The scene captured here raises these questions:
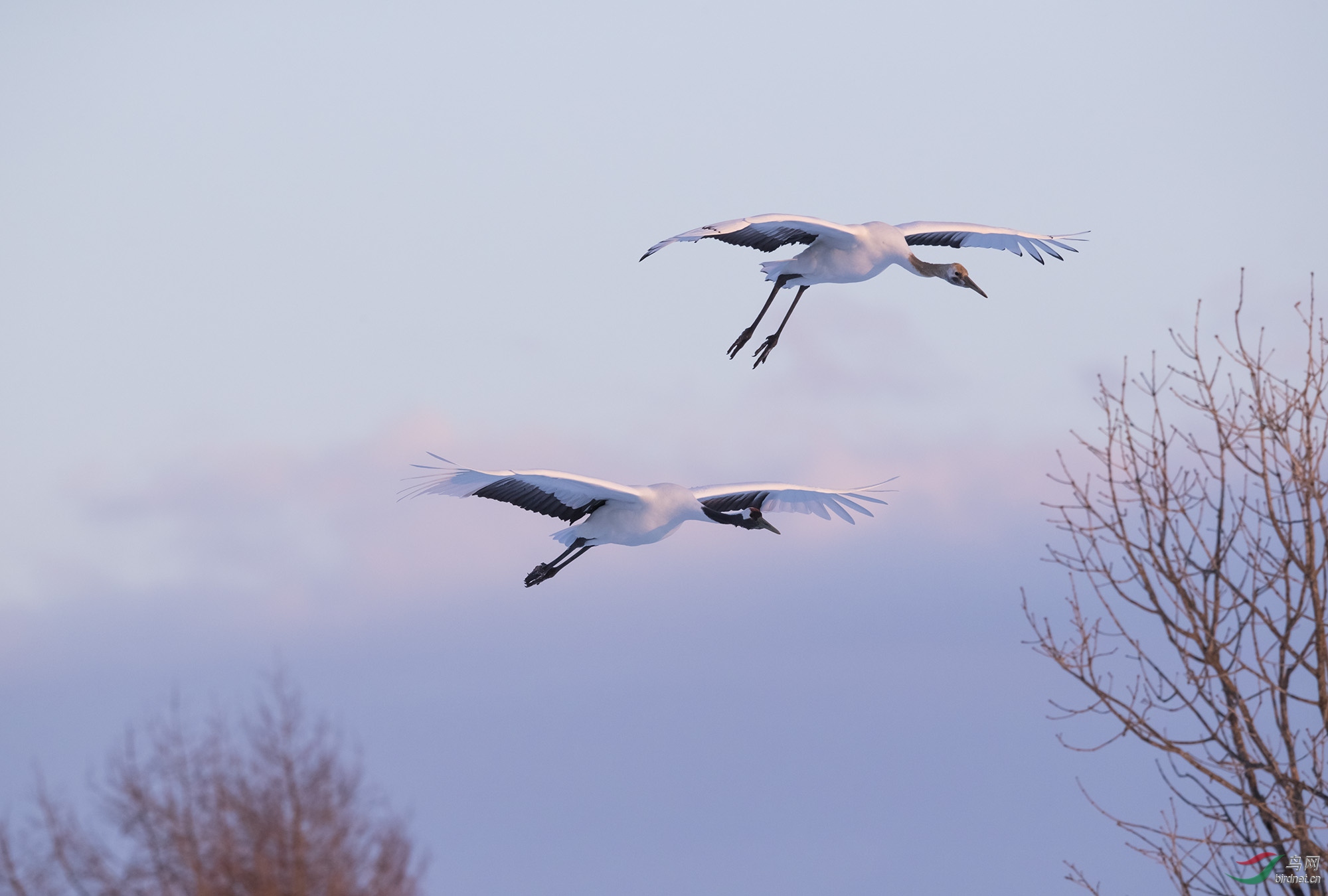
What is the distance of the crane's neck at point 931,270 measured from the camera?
18062 millimetres

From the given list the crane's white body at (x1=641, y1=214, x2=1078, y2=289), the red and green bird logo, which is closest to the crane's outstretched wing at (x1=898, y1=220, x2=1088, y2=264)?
the crane's white body at (x1=641, y1=214, x2=1078, y2=289)

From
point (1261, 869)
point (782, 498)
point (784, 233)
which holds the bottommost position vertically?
point (1261, 869)

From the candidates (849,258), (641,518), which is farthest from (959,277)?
(641,518)

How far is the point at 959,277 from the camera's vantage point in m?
18.1

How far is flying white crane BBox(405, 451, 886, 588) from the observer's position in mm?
14430

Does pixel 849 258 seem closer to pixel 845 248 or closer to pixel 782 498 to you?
pixel 845 248

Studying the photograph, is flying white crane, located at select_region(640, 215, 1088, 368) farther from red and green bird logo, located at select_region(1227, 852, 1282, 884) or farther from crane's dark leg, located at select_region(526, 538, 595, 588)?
red and green bird logo, located at select_region(1227, 852, 1282, 884)

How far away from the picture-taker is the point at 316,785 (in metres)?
18.2

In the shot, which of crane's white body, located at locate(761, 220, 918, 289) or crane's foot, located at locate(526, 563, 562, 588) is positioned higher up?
crane's white body, located at locate(761, 220, 918, 289)

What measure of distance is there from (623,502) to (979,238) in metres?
6.76

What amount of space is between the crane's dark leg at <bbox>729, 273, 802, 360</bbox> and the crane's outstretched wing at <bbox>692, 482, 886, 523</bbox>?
1778mm

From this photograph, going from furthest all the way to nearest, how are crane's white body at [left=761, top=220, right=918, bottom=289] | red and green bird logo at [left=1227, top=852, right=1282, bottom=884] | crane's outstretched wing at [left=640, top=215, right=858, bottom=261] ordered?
crane's white body at [left=761, top=220, right=918, bottom=289]
crane's outstretched wing at [left=640, top=215, right=858, bottom=261]
red and green bird logo at [left=1227, top=852, right=1282, bottom=884]

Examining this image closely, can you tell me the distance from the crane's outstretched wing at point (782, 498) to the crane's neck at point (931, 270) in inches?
112

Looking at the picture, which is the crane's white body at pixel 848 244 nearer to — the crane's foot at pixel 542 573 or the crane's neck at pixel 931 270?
the crane's neck at pixel 931 270
